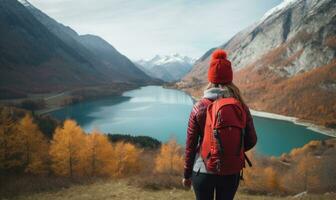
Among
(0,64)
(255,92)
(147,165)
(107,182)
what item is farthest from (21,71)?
(107,182)

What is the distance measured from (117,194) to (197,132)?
351 inches

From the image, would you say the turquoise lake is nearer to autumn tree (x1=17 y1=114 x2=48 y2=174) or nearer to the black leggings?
autumn tree (x1=17 y1=114 x2=48 y2=174)

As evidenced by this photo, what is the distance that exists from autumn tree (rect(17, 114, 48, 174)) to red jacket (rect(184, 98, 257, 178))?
94.4ft

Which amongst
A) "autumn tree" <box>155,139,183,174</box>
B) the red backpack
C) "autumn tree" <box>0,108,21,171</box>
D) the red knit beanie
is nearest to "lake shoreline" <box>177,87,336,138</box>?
"autumn tree" <box>155,139,183,174</box>

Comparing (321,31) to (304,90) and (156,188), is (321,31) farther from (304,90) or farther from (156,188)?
(156,188)

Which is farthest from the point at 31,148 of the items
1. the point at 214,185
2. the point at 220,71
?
the point at 220,71

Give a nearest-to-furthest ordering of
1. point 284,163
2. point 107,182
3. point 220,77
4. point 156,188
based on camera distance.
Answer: point 220,77, point 156,188, point 107,182, point 284,163

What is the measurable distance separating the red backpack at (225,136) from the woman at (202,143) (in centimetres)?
3

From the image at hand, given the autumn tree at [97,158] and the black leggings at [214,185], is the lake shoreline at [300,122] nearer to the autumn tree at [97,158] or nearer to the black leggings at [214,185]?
the autumn tree at [97,158]

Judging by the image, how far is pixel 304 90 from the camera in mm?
138500

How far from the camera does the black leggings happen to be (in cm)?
377

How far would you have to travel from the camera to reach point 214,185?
3.83 m

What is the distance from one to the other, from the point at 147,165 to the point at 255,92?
428 ft

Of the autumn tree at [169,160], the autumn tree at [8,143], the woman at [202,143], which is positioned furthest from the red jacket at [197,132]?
the autumn tree at [169,160]
